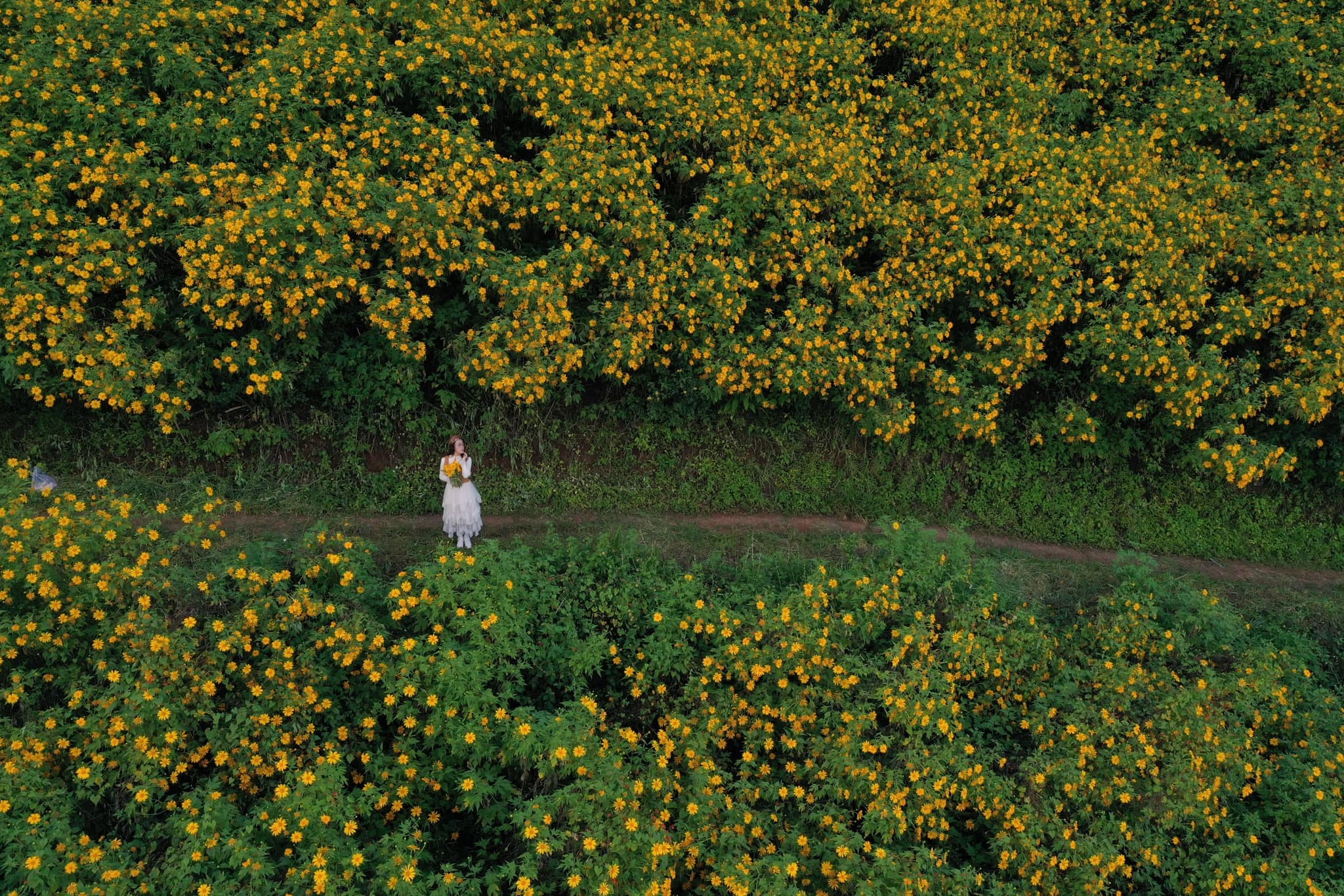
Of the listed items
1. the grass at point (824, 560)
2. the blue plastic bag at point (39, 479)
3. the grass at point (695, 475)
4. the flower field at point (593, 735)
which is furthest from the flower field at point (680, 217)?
the flower field at point (593, 735)

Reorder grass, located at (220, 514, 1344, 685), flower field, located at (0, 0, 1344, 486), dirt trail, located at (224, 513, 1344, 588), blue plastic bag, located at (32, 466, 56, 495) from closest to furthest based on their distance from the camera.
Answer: blue plastic bag, located at (32, 466, 56, 495) → flower field, located at (0, 0, 1344, 486) → grass, located at (220, 514, 1344, 685) → dirt trail, located at (224, 513, 1344, 588)

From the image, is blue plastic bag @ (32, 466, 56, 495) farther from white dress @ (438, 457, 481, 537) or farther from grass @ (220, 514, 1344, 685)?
white dress @ (438, 457, 481, 537)

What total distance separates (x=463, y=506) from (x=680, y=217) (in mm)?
3753

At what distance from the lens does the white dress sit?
6.84 meters

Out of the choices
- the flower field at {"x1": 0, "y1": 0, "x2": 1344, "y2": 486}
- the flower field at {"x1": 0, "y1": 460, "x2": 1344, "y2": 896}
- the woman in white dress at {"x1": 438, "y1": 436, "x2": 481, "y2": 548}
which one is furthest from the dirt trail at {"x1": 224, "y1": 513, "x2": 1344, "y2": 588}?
the flower field at {"x1": 0, "y1": 460, "x2": 1344, "y2": 896}

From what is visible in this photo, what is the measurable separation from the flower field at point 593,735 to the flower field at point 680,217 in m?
2.00

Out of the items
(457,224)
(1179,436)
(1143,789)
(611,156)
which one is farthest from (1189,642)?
→ (457,224)

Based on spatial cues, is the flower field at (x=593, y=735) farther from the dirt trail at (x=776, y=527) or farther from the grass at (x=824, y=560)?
the dirt trail at (x=776, y=527)

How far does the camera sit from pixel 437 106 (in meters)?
7.28

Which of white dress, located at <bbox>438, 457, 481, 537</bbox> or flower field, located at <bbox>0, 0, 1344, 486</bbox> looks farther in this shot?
white dress, located at <bbox>438, 457, 481, 537</bbox>

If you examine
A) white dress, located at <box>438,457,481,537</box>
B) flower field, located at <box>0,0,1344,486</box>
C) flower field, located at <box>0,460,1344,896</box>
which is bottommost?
flower field, located at <box>0,460,1344,896</box>

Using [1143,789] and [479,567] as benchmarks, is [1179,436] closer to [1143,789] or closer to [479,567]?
[1143,789]

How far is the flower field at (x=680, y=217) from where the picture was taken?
648cm

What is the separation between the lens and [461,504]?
6898 mm
